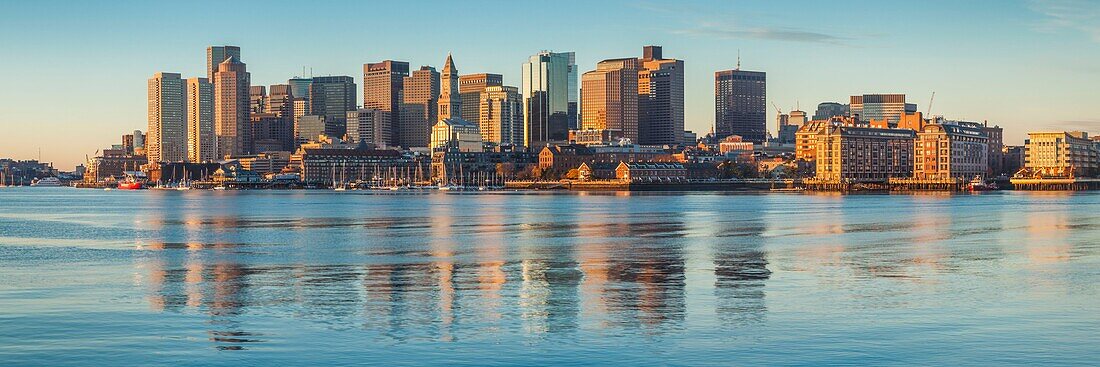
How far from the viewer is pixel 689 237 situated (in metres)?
63.4

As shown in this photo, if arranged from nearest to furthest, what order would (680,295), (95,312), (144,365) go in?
(144,365)
(95,312)
(680,295)

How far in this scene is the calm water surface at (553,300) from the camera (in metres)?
25.7

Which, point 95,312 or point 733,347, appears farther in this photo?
point 95,312

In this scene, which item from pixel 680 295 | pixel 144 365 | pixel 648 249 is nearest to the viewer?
pixel 144 365

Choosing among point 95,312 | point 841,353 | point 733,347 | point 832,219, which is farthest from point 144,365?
point 832,219

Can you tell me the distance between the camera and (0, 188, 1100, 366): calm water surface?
25.7 meters

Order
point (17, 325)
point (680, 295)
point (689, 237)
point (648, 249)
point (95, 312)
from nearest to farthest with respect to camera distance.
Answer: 1. point (17, 325)
2. point (95, 312)
3. point (680, 295)
4. point (648, 249)
5. point (689, 237)

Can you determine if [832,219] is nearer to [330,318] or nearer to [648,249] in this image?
[648,249]

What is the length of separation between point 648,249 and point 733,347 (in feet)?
90.6

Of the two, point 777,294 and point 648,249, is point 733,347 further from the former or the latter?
point 648,249

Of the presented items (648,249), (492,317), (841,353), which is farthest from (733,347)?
(648,249)

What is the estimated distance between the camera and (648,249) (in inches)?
2115

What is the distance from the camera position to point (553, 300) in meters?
33.8

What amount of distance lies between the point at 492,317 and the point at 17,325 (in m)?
10.3
